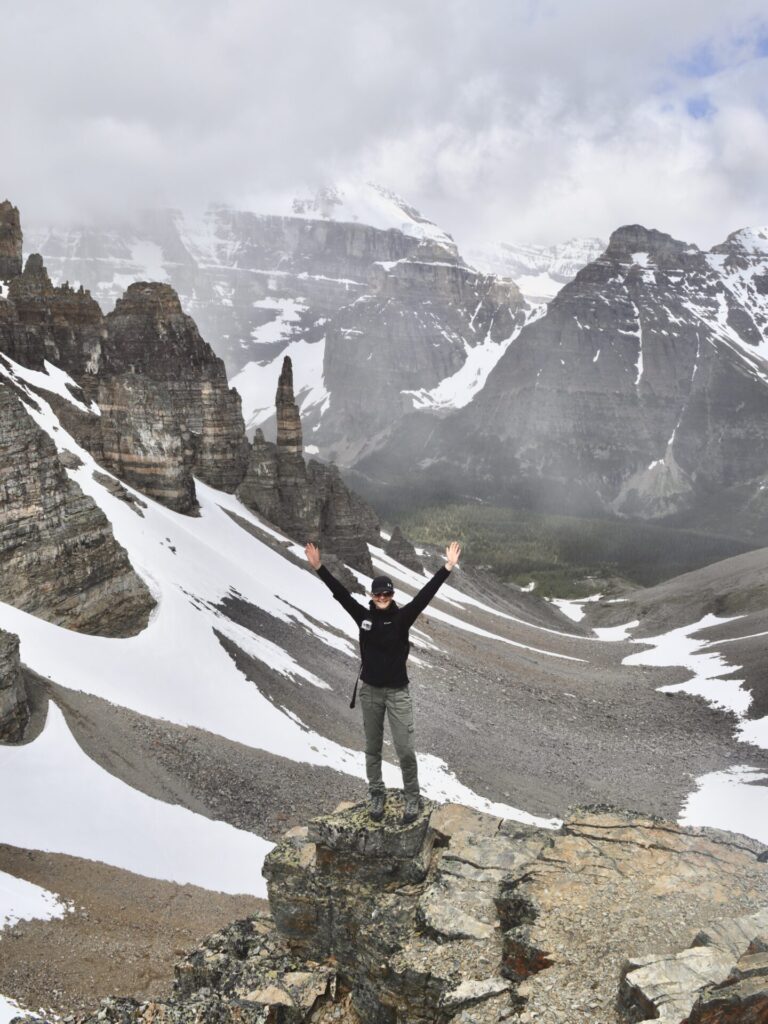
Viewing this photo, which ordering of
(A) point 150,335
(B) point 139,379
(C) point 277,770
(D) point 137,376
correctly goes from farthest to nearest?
1. (A) point 150,335
2. (D) point 137,376
3. (B) point 139,379
4. (C) point 277,770

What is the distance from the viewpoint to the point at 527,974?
31.0 feet

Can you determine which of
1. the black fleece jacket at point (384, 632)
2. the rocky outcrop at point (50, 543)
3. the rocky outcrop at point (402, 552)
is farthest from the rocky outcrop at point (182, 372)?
the black fleece jacket at point (384, 632)

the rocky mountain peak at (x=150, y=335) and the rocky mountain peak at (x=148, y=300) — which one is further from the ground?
the rocky mountain peak at (x=148, y=300)

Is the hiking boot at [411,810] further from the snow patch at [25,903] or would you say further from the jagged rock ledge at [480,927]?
the snow patch at [25,903]

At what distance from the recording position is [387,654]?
36.9 feet

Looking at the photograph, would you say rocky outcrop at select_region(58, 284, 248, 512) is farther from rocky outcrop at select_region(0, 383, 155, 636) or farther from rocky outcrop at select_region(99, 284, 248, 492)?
rocky outcrop at select_region(0, 383, 155, 636)

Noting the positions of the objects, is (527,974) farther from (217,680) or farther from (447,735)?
(447,735)

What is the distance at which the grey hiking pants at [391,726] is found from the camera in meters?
11.4

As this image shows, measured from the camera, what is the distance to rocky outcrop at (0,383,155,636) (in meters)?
29.2

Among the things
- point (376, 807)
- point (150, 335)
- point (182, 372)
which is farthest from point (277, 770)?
point (150, 335)

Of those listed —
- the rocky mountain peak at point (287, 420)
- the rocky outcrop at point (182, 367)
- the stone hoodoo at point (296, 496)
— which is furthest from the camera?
the rocky mountain peak at point (287, 420)

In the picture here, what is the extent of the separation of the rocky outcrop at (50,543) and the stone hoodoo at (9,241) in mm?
53966

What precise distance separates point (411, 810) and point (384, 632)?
296 centimetres

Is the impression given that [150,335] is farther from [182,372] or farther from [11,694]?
[11,694]
